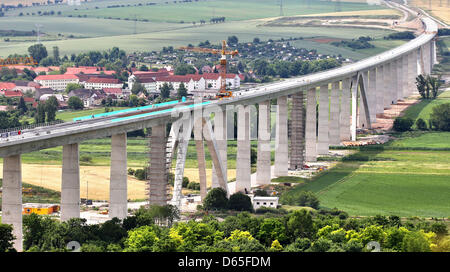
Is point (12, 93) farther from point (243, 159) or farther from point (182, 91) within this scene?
point (243, 159)

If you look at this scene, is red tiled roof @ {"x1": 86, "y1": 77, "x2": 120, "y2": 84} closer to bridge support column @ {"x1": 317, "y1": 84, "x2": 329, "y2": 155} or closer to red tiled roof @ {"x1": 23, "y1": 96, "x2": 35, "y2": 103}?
red tiled roof @ {"x1": 23, "y1": 96, "x2": 35, "y2": 103}

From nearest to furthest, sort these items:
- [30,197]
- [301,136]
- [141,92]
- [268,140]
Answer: [30,197] < [268,140] < [301,136] < [141,92]

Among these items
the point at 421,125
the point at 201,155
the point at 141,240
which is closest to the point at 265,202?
the point at 201,155

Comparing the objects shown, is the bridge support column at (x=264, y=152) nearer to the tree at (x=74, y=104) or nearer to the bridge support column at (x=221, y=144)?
the bridge support column at (x=221, y=144)

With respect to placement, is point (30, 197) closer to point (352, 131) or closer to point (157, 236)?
point (157, 236)

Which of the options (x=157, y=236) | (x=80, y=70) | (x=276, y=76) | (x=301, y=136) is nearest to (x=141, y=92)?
(x=80, y=70)

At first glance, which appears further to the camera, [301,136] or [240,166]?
[301,136]
